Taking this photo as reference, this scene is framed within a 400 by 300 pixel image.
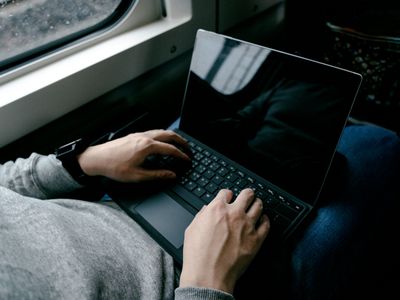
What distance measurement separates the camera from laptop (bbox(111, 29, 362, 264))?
0.63 m

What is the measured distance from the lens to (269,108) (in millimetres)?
736

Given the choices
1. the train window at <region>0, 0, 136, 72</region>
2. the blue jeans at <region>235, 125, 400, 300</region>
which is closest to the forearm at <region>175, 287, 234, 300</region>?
the blue jeans at <region>235, 125, 400, 300</region>

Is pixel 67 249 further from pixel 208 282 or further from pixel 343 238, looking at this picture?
pixel 343 238

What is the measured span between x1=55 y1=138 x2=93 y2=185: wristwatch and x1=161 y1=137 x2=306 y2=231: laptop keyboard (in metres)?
0.20

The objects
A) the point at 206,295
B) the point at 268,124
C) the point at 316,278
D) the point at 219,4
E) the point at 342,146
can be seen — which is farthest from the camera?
the point at 219,4

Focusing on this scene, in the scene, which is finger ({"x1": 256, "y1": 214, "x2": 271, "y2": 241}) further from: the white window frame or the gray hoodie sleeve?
the white window frame

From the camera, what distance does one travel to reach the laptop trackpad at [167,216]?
662 mm

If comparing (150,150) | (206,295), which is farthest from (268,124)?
(206,295)

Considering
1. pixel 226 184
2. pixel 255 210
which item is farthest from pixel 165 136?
pixel 255 210

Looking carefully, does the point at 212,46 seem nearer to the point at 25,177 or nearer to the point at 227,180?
the point at 227,180

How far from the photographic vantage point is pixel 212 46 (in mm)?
782

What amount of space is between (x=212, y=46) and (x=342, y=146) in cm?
42

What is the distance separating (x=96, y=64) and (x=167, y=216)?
1.37 feet

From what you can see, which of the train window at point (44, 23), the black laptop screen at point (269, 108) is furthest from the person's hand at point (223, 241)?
the train window at point (44, 23)
